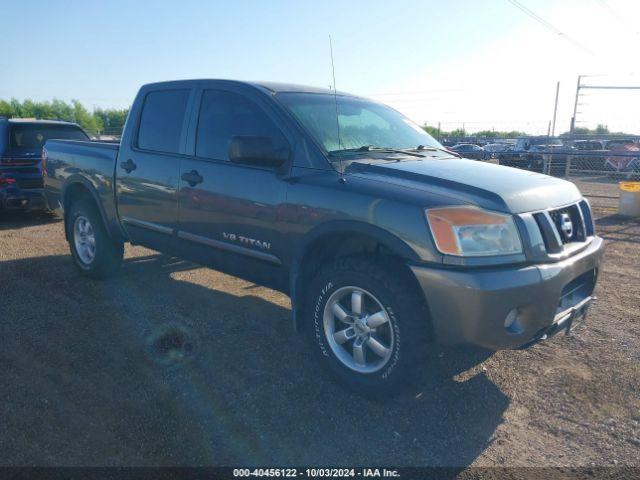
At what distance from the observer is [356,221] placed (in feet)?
10.4

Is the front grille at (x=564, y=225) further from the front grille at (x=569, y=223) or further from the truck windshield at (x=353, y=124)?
the truck windshield at (x=353, y=124)

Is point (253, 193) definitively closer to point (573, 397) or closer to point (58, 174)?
point (573, 397)

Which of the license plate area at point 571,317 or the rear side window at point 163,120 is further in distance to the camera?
the rear side window at point 163,120

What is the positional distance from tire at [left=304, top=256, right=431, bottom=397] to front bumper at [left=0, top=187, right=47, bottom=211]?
22.1 feet

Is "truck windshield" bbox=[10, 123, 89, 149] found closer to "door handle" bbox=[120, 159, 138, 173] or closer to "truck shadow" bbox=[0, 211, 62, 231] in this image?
"truck shadow" bbox=[0, 211, 62, 231]

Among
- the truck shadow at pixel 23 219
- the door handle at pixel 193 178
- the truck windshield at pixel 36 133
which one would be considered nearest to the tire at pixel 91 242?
the door handle at pixel 193 178

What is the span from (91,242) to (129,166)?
51.0 inches

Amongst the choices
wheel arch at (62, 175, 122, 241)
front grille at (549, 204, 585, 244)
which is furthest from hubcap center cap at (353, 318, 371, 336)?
wheel arch at (62, 175, 122, 241)

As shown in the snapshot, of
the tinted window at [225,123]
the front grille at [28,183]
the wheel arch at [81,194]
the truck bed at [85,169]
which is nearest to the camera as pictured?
the tinted window at [225,123]

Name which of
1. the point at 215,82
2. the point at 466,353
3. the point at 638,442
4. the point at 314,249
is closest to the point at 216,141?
the point at 215,82

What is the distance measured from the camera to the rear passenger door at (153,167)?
14.6 ft

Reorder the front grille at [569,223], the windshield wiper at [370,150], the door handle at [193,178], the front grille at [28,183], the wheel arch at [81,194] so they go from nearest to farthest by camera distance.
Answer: the front grille at [569,223] < the windshield wiper at [370,150] < the door handle at [193,178] < the wheel arch at [81,194] < the front grille at [28,183]

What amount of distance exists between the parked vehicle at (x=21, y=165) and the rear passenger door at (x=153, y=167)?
180 inches

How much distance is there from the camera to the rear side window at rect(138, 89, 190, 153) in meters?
4.52
